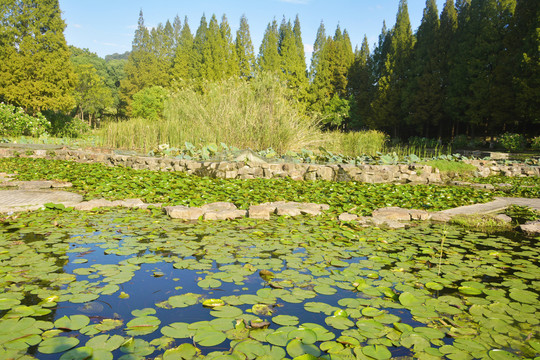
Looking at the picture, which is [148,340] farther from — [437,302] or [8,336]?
[437,302]

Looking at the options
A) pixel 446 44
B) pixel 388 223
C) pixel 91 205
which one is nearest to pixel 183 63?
pixel 446 44

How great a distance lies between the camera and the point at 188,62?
103ft

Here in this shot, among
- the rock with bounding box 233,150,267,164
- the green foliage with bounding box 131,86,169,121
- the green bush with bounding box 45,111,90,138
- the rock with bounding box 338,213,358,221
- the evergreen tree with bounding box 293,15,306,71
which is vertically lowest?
the rock with bounding box 338,213,358,221

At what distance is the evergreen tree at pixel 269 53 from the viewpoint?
2925 centimetres

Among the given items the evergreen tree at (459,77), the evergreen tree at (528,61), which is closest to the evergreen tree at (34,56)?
the evergreen tree at (459,77)

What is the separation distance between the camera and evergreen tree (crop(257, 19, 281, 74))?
96.0 feet

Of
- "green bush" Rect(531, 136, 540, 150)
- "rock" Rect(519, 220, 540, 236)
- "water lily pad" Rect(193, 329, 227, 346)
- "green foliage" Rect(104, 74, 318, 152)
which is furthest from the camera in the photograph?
"green bush" Rect(531, 136, 540, 150)

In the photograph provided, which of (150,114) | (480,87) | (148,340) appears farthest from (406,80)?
(148,340)

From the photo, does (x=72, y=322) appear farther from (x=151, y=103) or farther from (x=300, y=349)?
(x=151, y=103)

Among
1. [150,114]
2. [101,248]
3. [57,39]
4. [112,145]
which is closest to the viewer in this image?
[101,248]

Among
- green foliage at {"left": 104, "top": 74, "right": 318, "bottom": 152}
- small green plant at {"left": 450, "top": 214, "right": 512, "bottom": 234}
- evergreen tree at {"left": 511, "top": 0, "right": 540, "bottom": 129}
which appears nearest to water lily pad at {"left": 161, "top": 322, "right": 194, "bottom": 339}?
small green plant at {"left": 450, "top": 214, "right": 512, "bottom": 234}

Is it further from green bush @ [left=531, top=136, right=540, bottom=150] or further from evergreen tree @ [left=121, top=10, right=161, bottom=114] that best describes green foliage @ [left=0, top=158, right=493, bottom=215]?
evergreen tree @ [left=121, top=10, right=161, bottom=114]

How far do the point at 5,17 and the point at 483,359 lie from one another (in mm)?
22323

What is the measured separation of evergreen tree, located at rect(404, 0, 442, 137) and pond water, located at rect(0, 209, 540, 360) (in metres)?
18.4
